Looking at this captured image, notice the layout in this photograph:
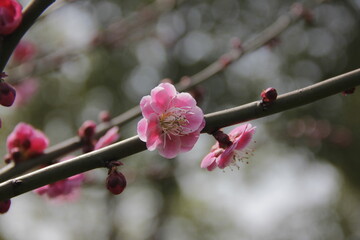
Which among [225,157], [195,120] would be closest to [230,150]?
[225,157]

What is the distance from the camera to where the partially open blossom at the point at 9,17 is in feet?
4.24

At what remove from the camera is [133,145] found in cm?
112

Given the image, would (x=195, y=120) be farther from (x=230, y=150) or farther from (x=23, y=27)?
(x=23, y=27)

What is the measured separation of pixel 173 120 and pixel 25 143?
2.21ft

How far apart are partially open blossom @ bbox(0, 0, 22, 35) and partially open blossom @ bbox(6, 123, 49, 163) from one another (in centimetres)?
53

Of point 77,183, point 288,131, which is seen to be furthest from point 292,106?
point 288,131

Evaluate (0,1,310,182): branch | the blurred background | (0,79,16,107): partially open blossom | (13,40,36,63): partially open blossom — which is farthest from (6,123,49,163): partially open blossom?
the blurred background

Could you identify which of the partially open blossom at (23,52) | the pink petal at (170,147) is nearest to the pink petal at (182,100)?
the pink petal at (170,147)

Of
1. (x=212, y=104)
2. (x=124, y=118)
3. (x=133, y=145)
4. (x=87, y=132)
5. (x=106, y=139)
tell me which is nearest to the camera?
(x=133, y=145)

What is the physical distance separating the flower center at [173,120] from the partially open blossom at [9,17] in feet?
1.65

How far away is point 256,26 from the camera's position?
413 inches

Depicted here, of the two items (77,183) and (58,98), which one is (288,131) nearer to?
(77,183)

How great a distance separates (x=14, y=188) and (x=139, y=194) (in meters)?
10.1

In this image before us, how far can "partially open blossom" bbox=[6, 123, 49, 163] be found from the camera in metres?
1.71
